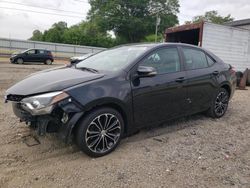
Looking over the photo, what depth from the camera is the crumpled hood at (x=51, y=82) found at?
3.26m

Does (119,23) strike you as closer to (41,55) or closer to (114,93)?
(41,55)

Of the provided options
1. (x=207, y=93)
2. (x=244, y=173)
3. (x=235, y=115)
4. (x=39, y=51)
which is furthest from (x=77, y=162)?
(x=39, y=51)

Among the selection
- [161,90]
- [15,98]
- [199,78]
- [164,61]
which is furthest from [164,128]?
[15,98]

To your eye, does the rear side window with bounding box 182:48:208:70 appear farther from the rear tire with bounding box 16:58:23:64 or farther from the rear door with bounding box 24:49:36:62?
the rear door with bounding box 24:49:36:62

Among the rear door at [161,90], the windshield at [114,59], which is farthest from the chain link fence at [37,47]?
the rear door at [161,90]

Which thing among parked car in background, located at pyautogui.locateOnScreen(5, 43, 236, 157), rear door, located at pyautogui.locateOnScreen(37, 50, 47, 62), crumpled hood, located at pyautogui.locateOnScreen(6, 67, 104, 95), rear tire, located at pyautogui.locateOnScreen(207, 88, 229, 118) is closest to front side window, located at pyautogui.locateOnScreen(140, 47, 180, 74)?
parked car in background, located at pyautogui.locateOnScreen(5, 43, 236, 157)

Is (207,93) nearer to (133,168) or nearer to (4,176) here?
(133,168)

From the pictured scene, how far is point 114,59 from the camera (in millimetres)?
4219

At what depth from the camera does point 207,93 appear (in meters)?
5.04

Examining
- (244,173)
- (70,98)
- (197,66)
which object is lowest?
(244,173)

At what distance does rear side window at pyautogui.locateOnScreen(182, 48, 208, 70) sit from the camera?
4.69 m

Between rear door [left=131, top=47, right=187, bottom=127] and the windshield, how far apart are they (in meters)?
0.22

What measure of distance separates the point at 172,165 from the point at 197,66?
226cm

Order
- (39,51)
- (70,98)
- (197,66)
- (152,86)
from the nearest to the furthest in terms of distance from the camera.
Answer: (70,98) → (152,86) → (197,66) → (39,51)
